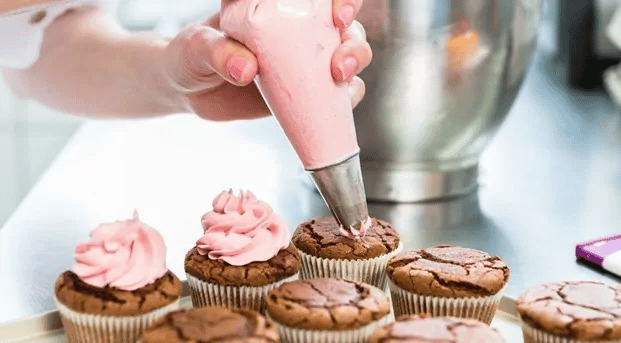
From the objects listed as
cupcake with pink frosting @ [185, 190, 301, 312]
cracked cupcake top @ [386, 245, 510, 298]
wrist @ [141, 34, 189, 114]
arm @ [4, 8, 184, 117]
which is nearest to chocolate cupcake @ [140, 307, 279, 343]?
cupcake with pink frosting @ [185, 190, 301, 312]

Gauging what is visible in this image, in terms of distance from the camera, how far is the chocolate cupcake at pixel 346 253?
1.50 m

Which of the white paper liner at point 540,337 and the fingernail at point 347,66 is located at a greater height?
the fingernail at point 347,66

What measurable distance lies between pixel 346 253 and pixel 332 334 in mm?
244

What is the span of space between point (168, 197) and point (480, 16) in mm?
730

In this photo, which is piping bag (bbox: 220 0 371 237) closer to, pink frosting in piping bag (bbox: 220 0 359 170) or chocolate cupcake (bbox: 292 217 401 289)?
pink frosting in piping bag (bbox: 220 0 359 170)

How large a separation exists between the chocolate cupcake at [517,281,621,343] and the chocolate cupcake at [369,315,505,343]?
9cm

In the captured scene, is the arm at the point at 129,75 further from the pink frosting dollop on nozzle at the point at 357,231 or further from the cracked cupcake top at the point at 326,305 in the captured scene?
the cracked cupcake top at the point at 326,305

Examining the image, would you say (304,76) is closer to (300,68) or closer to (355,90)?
(300,68)

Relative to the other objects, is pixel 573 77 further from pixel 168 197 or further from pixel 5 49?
pixel 5 49

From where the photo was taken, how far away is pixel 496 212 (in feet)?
6.27

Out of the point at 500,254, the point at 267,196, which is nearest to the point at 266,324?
the point at 500,254

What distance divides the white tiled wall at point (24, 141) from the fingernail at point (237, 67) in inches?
68.4

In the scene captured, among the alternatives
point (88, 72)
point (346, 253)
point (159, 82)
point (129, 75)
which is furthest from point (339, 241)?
point (88, 72)

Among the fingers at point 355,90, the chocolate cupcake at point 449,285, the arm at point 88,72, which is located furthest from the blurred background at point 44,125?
the chocolate cupcake at point 449,285
